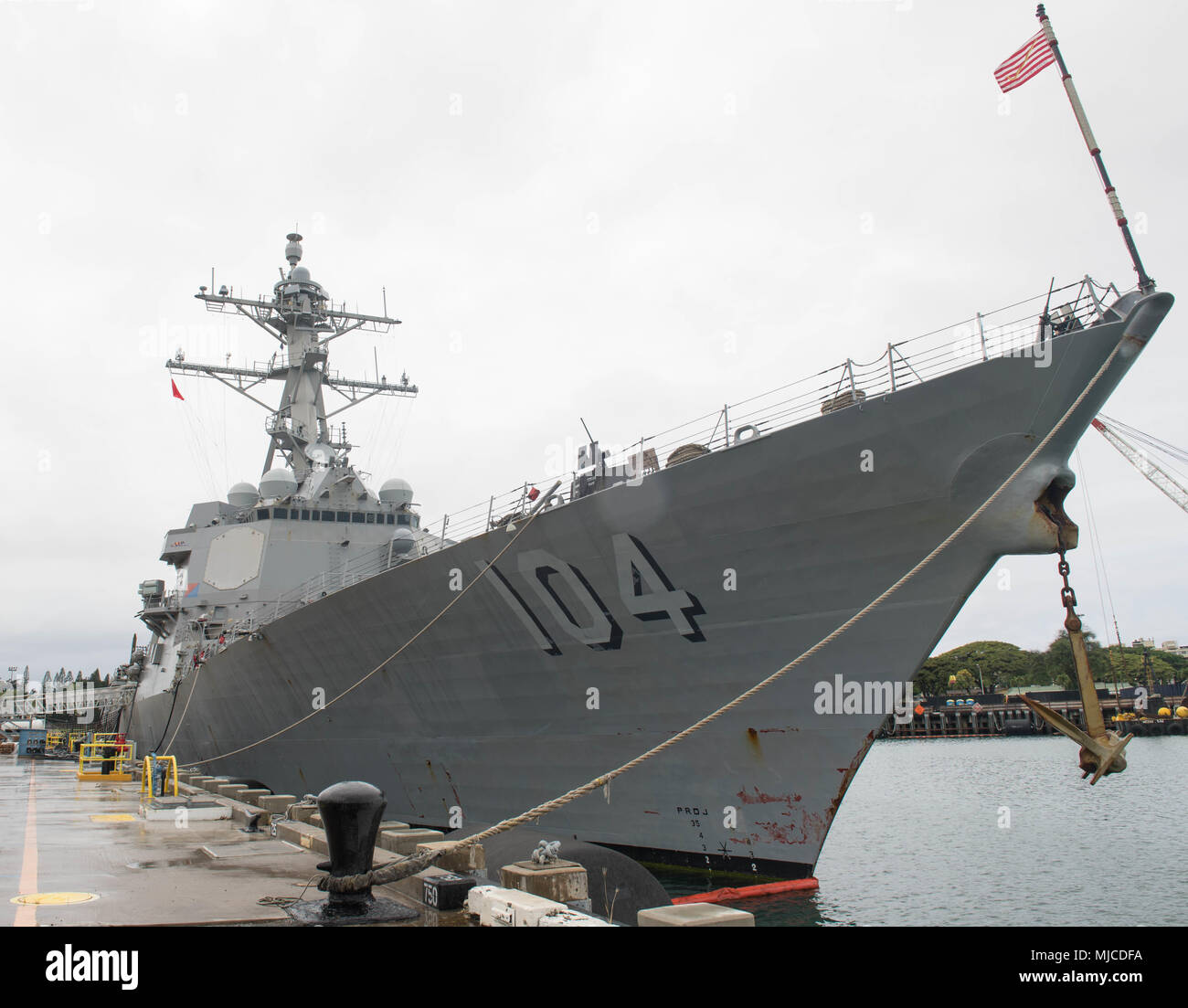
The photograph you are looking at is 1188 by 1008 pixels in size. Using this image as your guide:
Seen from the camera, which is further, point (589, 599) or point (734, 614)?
point (589, 599)

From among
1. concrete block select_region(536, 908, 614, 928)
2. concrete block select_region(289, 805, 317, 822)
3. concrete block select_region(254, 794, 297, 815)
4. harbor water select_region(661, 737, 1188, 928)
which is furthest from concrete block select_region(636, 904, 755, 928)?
concrete block select_region(254, 794, 297, 815)

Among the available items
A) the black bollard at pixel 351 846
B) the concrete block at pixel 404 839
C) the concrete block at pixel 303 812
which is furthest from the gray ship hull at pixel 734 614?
the black bollard at pixel 351 846

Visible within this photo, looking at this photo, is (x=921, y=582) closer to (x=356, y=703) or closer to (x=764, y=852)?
(x=764, y=852)

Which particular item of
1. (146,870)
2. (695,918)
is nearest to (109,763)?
(146,870)

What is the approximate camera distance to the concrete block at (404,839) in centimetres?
678

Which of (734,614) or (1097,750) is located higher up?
(734,614)

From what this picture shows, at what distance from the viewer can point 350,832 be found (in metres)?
4.81

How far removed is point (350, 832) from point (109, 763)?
16.1 m

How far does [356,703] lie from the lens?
12039 millimetres

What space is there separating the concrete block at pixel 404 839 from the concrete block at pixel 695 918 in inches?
137

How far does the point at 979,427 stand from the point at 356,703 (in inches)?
368

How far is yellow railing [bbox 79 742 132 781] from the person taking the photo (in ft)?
54.2

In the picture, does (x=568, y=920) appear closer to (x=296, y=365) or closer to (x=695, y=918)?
(x=695, y=918)
